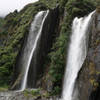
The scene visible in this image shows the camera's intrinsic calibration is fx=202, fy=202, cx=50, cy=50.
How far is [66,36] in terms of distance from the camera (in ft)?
69.7

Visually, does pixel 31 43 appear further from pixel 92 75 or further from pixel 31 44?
pixel 92 75

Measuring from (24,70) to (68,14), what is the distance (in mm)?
8684

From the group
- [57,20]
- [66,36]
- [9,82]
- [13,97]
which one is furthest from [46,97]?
[57,20]

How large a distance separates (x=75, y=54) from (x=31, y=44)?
29.6ft

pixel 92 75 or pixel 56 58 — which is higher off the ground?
pixel 56 58

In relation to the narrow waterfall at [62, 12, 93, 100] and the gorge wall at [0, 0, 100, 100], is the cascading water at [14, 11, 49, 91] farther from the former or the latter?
the narrow waterfall at [62, 12, 93, 100]

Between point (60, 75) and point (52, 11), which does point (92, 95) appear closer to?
point (60, 75)

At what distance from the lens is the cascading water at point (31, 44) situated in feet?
Result: 80.7

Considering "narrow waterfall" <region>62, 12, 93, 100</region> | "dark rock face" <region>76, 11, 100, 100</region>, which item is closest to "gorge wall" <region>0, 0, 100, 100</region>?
"dark rock face" <region>76, 11, 100, 100</region>

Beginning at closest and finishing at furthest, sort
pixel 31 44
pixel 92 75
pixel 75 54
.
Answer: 1. pixel 92 75
2. pixel 75 54
3. pixel 31 44

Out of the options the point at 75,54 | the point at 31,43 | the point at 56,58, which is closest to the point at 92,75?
the point at 75,54

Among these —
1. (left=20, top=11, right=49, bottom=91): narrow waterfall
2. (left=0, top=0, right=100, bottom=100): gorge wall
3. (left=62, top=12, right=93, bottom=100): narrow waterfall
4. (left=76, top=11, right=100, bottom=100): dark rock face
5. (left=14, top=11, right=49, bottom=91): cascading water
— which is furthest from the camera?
(left=20, top=11, right=49, bottom=91): narrow waterfall

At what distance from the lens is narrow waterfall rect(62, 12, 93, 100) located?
17289 mm

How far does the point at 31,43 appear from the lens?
88.9 feet
